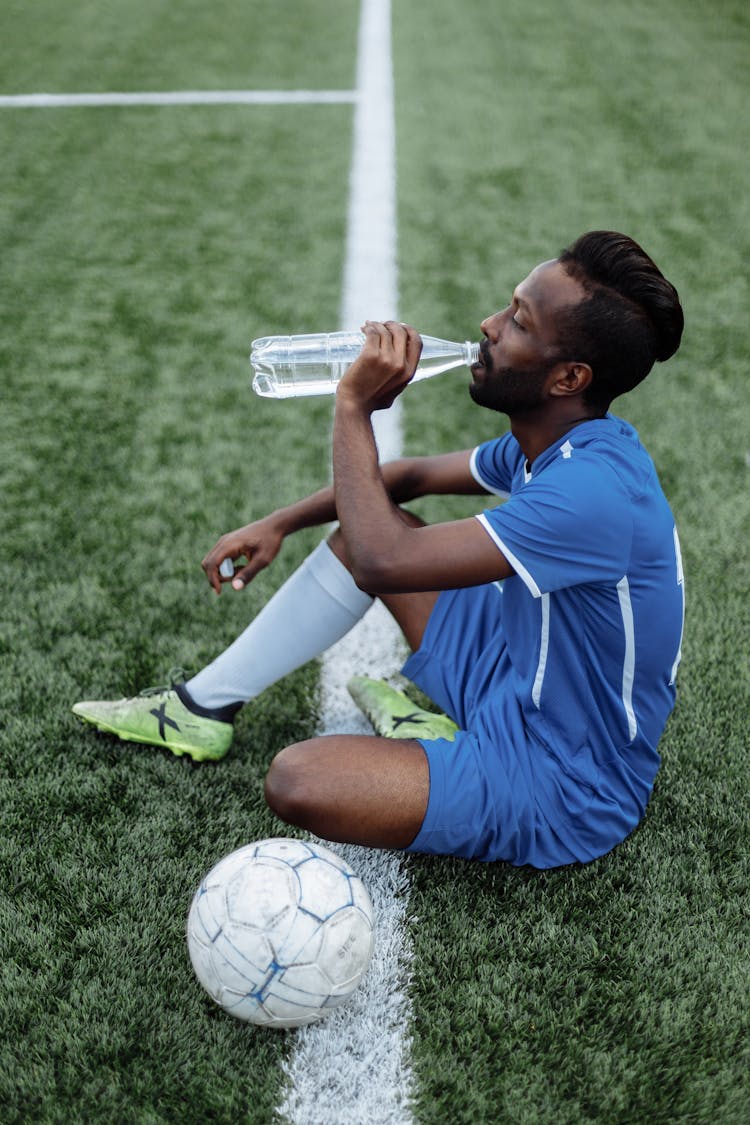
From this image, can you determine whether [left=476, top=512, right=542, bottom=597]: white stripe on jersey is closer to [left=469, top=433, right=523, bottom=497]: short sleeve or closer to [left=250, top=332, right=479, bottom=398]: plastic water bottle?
[left=250, top=332, right=479, bottom=398]: plastic water bottle

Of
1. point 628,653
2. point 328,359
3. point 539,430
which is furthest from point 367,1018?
point 328,359

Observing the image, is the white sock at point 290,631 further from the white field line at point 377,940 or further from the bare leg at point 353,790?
the bare leg at point 353,790

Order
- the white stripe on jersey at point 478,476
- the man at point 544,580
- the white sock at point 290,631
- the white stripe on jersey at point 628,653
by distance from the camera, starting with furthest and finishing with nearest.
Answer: the white stripe on jersey at point 478,476 → the white sock at point 290,631 → the white stripe on jersey at point 628,653 → the man at point 544,580

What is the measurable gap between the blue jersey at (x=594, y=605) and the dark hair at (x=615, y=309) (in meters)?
0.14

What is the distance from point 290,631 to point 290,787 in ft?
1.79

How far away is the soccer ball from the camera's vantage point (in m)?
1.78

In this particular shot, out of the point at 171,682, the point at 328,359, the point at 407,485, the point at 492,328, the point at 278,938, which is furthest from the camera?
the point at 328,359

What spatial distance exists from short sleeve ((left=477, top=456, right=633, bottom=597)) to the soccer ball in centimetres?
68

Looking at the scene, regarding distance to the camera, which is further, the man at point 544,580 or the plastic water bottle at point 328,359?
the plastic water bottle at point 328,359

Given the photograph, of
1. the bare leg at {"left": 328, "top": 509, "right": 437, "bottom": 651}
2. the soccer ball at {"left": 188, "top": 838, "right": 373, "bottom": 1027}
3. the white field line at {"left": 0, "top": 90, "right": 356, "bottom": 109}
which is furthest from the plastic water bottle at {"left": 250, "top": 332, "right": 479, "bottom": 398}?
the white field line at {"left": 0, "top": 90, "right": 356, "bottom": 109}

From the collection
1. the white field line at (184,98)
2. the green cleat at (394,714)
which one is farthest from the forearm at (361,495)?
the white field line at (184,98)

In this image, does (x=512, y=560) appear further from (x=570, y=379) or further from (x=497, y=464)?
(x=497, y=464)

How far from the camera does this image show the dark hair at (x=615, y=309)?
1913 millimetres

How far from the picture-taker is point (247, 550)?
2.54 m
